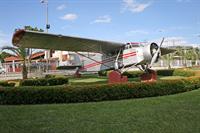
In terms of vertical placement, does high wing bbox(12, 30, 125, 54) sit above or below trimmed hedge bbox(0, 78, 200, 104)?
above

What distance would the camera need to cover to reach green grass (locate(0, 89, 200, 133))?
730 centimetres

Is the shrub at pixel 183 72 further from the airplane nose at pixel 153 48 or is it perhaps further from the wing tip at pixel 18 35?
the wing tip at pixel 18 35

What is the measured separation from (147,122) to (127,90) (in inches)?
203

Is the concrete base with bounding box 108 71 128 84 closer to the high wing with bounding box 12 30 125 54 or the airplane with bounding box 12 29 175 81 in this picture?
the airplane with bounding box 12 29 175 81

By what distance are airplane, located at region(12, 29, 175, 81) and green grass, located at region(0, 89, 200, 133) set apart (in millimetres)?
8772

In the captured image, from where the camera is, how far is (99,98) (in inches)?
496

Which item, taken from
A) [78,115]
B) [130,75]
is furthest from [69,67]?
[78,115]

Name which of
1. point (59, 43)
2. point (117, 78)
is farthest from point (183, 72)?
point (59, 43)

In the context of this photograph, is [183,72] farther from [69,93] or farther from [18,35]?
[69,93]

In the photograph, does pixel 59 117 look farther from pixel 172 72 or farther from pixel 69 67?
pixel 69 67

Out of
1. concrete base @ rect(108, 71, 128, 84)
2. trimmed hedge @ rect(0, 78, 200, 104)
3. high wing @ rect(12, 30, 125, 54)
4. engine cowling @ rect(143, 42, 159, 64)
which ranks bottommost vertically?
trimmed hedge @ rect(0, 78, 200, 104)

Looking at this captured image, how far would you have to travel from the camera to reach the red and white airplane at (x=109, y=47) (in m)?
19.0

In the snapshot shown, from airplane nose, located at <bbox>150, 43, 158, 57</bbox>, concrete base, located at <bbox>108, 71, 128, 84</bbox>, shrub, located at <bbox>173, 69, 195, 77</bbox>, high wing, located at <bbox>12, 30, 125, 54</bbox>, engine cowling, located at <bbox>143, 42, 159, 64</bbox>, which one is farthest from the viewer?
shrub, located at <bbox>173, 69, 195, 77</bbox>

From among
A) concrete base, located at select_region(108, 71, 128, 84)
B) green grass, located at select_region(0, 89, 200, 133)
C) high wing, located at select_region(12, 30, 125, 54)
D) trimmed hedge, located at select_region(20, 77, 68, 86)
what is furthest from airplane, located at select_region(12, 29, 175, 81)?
green grass, located at select_region(0, 89, 200, 133)
